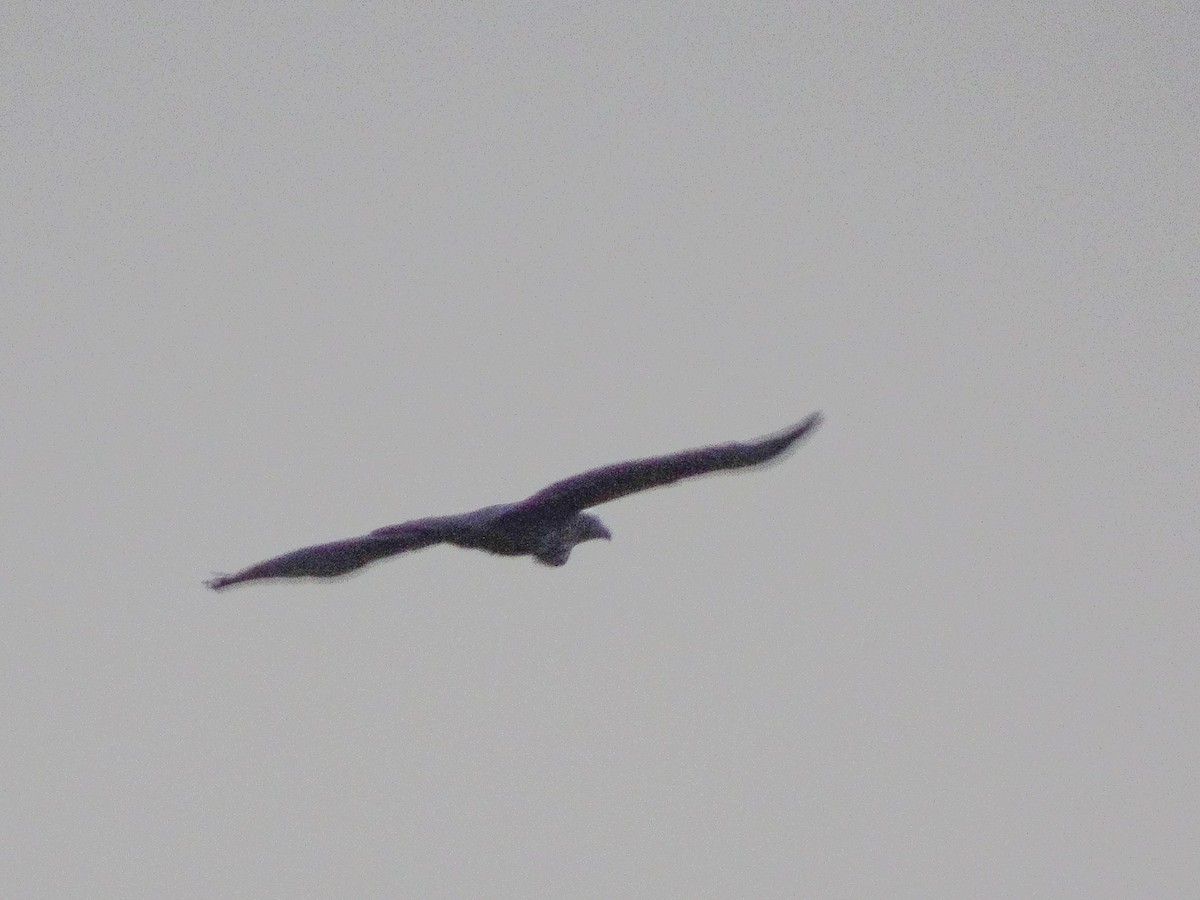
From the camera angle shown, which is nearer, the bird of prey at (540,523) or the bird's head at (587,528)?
the bird of prey at (540,523)

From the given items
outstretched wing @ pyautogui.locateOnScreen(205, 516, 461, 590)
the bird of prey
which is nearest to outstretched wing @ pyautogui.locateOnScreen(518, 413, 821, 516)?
the bird of prey

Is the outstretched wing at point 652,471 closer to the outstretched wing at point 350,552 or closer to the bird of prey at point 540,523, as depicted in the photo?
the bird of prey at point 540,523

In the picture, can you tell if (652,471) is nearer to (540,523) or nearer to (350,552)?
(540,523)

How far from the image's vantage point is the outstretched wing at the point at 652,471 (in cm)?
919

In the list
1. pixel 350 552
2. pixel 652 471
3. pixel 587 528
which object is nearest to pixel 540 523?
pixel 587 528

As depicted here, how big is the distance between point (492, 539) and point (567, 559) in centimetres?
59

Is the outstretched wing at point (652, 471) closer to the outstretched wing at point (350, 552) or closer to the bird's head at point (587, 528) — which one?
the bird's head at point (587, 528)

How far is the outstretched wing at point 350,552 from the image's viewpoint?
10883 millimetres

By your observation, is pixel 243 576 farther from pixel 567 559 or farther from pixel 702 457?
pixel 702 457

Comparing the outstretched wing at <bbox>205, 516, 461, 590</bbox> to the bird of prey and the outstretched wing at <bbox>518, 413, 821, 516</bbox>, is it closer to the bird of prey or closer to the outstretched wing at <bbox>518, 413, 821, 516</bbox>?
the bird of prey

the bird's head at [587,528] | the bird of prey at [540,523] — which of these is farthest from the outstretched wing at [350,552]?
the bird's head at [587,528]

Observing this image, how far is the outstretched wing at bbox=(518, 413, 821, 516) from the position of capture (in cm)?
919

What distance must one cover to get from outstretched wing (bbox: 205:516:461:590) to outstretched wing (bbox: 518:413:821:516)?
994 millimetres

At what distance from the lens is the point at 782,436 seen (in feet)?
30.1
